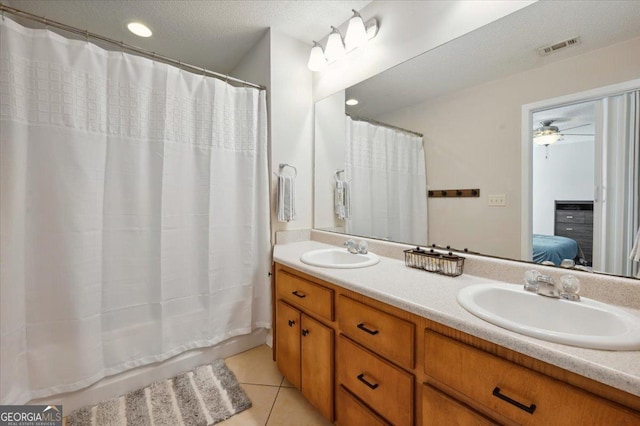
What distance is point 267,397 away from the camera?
1507mm

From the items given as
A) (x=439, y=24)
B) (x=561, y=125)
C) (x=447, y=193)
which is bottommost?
(x=447, y=193)

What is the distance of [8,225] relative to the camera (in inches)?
45.6

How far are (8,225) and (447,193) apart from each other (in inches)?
81.5

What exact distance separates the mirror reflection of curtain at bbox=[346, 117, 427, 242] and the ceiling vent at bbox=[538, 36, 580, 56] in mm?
584

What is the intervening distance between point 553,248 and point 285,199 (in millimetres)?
1508

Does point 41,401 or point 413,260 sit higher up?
point 413,260

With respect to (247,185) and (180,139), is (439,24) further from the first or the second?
(180,139)

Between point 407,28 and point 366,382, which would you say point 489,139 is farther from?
point 366,382

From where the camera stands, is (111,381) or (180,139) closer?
(111,381)

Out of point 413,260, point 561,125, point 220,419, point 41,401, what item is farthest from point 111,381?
point 561,125

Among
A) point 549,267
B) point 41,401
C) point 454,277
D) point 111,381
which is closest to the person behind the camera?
point 549,267

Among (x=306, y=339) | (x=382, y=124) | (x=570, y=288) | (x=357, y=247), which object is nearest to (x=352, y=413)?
(x=306, y=339)

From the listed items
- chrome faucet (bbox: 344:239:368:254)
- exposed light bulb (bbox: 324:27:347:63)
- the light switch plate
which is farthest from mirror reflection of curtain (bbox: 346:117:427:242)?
exposed light bulb (bbox: 324:27:347:63)

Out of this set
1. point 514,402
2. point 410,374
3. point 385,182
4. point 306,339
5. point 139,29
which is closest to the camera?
point 514,402
